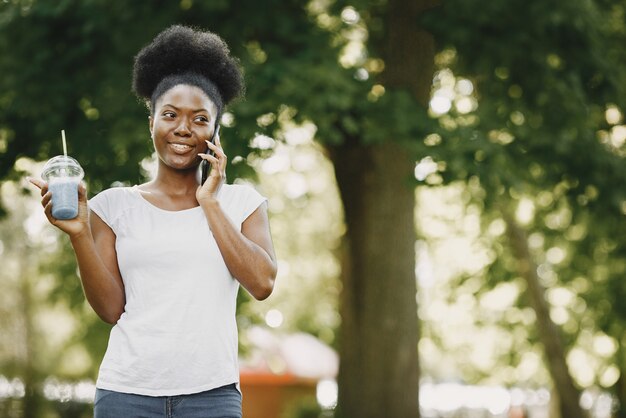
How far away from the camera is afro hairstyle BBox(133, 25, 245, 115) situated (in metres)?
3.10

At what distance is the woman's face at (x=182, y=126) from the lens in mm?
2969

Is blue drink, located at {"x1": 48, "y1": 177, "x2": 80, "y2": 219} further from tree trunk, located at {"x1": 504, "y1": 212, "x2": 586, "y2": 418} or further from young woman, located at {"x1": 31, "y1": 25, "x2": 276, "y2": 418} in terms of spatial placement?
tree trunk, located at {"x1": 504, "y1": 212, "x2": 586, "y2": 418}

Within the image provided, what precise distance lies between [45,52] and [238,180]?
7.24ft

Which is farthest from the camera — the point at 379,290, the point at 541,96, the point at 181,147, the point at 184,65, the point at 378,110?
the point at 379,290

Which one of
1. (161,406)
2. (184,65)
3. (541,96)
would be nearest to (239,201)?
(184,65)

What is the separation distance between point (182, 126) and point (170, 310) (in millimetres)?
550

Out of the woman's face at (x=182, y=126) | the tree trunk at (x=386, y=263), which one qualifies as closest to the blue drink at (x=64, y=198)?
the woman's face at (x=182, y=126)

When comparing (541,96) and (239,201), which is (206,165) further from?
(541,96)

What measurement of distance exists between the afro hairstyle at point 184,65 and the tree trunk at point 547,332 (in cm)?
1196

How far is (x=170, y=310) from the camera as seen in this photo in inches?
109

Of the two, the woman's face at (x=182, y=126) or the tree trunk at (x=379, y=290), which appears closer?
the woman's face at (x=182, y=126)

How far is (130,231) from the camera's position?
289 centimetres

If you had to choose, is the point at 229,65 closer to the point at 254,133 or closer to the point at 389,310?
the point at 254,133

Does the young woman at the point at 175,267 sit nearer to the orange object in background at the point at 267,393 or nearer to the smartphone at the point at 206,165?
the smartphone at the point at 206,165
